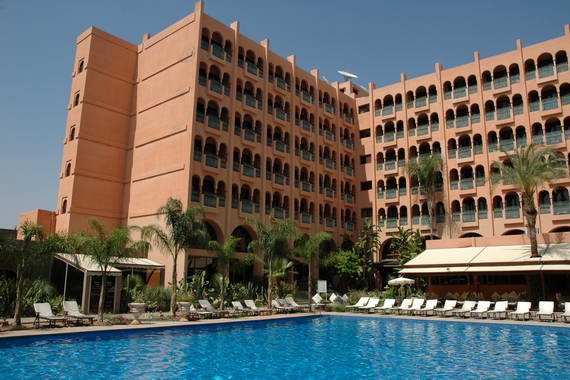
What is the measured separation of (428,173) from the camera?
4116 cm

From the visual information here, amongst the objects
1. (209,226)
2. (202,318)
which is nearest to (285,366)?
(202,318)

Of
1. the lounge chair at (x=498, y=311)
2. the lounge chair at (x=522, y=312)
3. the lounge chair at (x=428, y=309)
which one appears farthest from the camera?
the lounge chair at (x=428, y=309)

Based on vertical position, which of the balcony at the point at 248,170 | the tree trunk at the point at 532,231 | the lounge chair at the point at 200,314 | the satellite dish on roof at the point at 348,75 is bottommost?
the lounge chair at the point at 200,314

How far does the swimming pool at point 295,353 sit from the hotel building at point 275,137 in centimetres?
1293

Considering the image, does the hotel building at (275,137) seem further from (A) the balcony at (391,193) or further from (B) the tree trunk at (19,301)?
(B) the tree trunk at (19,301)

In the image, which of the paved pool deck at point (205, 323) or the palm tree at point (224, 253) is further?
the palm tree at point (224, 253)

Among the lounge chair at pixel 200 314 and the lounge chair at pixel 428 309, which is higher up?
the lounge chair at pixel 428 309

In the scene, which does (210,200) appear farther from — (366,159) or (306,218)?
(366,159)

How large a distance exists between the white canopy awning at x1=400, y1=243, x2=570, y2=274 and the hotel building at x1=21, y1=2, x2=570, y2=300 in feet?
5.46

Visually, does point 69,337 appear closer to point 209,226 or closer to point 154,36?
point 209,226

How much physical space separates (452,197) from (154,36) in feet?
96.2

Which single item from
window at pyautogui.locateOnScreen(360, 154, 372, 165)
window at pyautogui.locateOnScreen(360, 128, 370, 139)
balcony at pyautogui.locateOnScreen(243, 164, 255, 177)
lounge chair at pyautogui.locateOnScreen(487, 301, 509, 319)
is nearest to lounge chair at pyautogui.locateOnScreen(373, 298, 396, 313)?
lounge chair at pyautogui.locateOnScreen(487, 301, 509, 319)

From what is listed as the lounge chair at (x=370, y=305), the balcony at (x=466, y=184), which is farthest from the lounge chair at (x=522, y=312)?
the balcony at (x=466, y=184)

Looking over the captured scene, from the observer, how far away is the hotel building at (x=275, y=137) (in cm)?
3459
